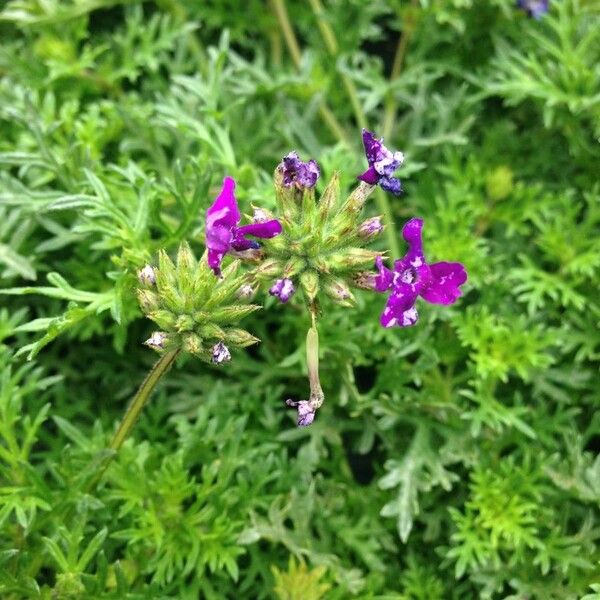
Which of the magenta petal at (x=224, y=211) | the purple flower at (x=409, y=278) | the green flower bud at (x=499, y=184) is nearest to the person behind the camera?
the magenta petal at (x=224, y=211)

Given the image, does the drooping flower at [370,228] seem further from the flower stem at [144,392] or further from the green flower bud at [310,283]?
the flower stem at [144,392]

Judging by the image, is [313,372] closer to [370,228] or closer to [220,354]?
[220,354]

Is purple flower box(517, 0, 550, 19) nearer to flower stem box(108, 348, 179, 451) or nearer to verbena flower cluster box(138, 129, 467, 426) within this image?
verbena flower cluster box(138, 129, 467, 426)

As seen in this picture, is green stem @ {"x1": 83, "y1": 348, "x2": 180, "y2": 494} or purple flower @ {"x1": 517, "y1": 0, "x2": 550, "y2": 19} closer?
green stem @ {"x1": 83, "y1": 348, "x2": 180, "y2": 494}

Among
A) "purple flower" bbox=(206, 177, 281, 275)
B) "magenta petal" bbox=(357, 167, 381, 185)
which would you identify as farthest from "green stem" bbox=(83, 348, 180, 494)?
"magenta petal" bbox=(357, 167, 381, 185)

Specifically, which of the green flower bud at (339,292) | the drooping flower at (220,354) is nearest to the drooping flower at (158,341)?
the drooping flower at (220,354)

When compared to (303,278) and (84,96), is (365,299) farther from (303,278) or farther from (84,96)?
(84,96)
